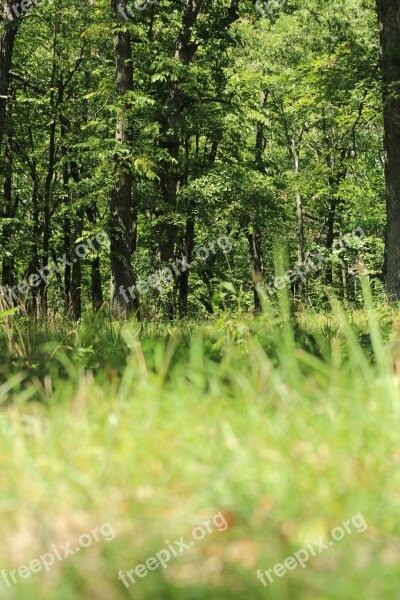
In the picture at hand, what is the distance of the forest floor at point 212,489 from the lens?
1.30 meters

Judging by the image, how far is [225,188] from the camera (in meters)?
16.5

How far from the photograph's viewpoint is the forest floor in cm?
130

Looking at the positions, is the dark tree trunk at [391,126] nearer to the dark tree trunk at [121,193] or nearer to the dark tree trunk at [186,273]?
the dark tree trunk at [121,193]

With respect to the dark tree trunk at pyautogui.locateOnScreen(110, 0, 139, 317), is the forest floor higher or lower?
lower

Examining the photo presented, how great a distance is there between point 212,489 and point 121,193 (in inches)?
486

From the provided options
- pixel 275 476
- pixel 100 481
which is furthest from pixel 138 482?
pixel 275 476

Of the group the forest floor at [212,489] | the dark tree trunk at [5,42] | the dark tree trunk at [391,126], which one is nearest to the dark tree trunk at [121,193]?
the dark tree trunk at [5,42]

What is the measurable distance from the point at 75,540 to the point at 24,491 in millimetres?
261

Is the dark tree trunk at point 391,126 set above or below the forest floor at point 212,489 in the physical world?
above

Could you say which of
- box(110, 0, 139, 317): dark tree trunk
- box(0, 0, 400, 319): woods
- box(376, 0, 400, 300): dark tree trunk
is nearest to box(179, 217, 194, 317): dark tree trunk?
box(0, 0, 400, 319): woods

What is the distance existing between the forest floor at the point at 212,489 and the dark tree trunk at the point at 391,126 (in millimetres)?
8445

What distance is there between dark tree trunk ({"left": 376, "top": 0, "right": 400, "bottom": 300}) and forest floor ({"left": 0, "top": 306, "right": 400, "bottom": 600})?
8.44 m

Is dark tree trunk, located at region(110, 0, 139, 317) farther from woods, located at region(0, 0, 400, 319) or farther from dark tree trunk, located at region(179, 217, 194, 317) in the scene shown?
dark tree trunk, located at region(179, 217, 194, 317)

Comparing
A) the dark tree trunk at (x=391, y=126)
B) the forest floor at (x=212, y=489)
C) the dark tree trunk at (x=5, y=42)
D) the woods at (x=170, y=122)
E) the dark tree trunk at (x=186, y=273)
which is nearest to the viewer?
the forest floor at (x=212, y=489)
